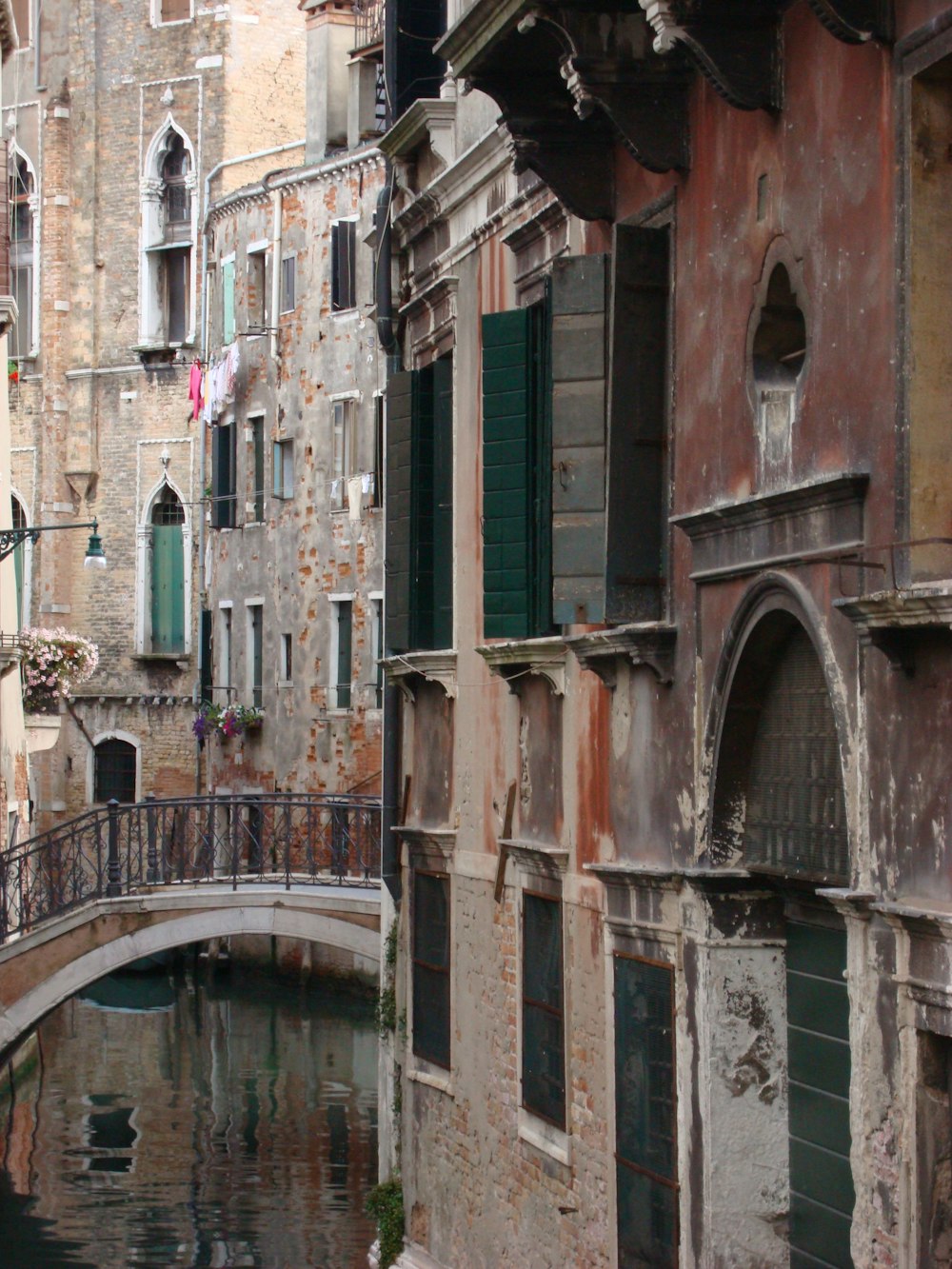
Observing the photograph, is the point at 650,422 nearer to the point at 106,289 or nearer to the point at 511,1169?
the point at 511,1169

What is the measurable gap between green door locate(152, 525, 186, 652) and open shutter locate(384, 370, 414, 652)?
27213 mm

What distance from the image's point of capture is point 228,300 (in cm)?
3956

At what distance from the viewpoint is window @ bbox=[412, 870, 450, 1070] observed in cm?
1397

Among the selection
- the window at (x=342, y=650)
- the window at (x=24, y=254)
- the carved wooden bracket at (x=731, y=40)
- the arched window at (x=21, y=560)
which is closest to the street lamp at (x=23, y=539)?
the window at (x=342, y=650)

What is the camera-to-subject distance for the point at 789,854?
8805 mm

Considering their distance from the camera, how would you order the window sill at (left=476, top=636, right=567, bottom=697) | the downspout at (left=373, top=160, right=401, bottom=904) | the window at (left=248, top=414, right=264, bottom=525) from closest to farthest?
the window sill at (left=476, top=636, right=567, bottom=697) < the downspout at (left=373, top=160, right=401, bottom=904) < the window at (left=248, top=414, right=264, bottom=525)

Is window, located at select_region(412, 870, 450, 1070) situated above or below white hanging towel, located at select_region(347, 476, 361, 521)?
below

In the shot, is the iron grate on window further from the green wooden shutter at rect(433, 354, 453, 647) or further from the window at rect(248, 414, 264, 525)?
the window at rect(248, 414, 264, 525)

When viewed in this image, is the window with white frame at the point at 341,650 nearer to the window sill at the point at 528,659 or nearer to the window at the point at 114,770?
the window at the point at 114,770

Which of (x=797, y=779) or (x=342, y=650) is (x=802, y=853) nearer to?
(x=797, y=779)

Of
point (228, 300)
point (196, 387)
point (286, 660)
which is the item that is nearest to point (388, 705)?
point (286, 660)

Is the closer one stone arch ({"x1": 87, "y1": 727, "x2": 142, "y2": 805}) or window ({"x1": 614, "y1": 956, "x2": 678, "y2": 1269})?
window ({"x1": 614, "y1": 956, "x2": 678, "y2": 1269})

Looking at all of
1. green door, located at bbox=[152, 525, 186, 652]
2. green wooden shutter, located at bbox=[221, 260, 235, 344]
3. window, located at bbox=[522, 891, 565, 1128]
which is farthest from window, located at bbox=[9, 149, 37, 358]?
window, located at bbox=[522, 891, 565, 1128]

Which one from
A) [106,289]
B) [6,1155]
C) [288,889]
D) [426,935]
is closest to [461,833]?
[426,935]
